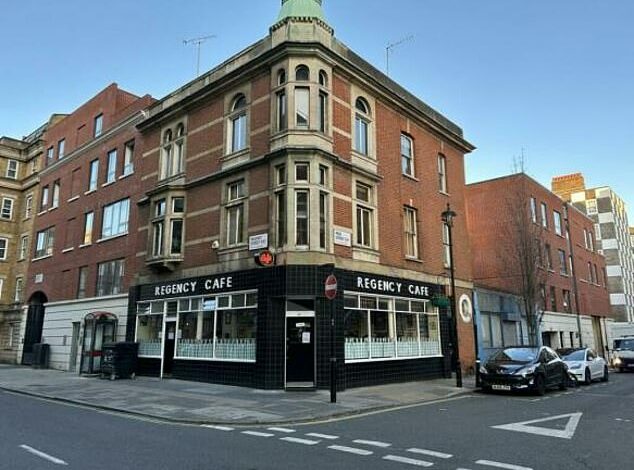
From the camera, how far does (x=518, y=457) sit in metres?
7.10

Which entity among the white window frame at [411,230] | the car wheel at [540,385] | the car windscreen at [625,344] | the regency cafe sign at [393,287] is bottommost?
the car wheel at [540,385]

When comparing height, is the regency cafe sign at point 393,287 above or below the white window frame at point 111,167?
below

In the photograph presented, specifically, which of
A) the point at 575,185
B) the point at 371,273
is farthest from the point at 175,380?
the point at 575,185

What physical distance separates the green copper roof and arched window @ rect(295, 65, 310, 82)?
7.62ft

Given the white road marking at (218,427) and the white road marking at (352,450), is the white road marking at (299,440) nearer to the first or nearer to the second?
the white road marking at (352,450)

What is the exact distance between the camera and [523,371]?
1477 centimetres

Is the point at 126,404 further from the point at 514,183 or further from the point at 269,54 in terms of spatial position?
the point at 514,183

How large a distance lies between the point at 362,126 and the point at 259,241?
6.66 meters

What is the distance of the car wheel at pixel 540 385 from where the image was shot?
48.4 feet

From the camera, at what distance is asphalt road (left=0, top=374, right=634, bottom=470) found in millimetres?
6723

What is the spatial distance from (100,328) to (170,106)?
11008mm

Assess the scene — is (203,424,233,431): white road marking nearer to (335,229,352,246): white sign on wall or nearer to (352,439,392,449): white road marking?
(352,439,392,449): white road marking

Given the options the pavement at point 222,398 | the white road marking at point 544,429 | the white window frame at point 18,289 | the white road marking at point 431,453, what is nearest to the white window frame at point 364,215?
the pavement at point 222,398

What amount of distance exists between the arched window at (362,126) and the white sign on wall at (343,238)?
12.3ft
